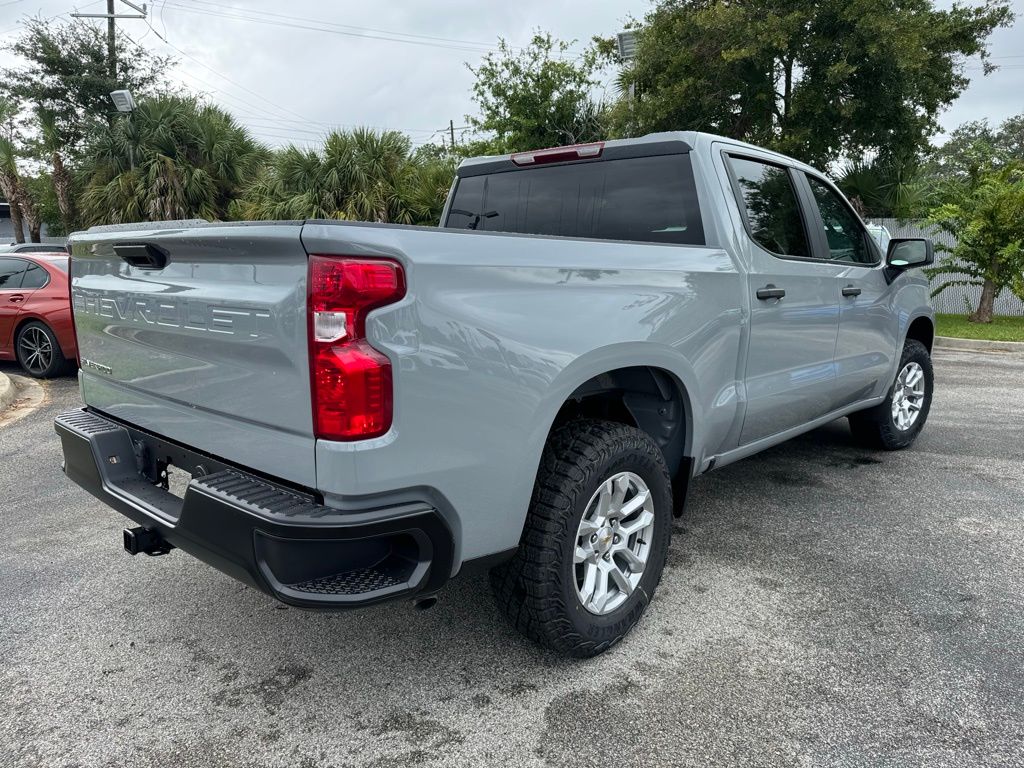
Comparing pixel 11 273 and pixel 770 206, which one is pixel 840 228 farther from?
pixel 11 273

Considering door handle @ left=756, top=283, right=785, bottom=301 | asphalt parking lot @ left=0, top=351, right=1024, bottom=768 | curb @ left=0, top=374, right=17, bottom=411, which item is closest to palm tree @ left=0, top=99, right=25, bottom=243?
curb @ left=0, top=374, right=17, bottom=411

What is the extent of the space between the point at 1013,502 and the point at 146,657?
438 cm

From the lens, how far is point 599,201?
348 cm

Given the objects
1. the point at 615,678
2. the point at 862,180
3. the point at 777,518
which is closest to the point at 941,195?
the point at 862,180

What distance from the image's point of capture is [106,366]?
9.07 ft

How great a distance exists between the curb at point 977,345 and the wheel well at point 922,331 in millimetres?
6706

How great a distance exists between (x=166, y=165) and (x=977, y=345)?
58.6 feet

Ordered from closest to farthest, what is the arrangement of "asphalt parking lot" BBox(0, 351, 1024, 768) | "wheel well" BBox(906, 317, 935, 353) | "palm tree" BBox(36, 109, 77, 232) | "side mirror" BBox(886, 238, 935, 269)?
"asphalt parking lot" BBox(0, 351, 1024, 768)
"side mirror" BBox(886, 238, 935, 269)
"wheel well" BBox(906, 317, 935, 353)
"palm tree" BBox(36, 109, 77, 232)

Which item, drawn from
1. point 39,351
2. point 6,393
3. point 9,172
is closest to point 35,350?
point 39,351

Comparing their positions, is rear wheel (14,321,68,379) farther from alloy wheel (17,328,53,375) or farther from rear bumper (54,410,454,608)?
rear bumper (54,410,454,608)

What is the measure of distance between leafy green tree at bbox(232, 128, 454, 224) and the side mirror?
10795 millimetres

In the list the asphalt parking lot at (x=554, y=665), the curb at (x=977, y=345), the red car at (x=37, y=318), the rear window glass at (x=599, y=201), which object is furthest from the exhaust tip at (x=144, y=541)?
the curb at (x=977, y=345)

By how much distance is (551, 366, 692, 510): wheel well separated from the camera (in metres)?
2.86

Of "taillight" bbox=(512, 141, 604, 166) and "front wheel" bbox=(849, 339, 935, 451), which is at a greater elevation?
"taillight" bbox=(512, 141, 604, 166)
